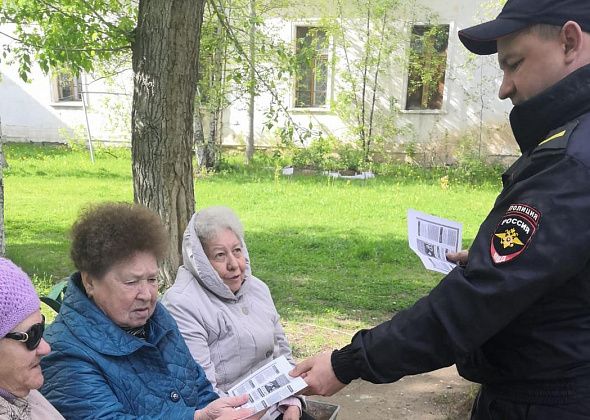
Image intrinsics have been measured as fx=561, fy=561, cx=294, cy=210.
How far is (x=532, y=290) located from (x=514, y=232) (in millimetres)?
147

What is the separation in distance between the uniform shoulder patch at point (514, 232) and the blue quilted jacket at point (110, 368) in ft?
4.21

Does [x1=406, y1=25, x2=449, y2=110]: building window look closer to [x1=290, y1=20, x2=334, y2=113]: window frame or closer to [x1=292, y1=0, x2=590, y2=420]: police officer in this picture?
[x1=290, y1=20, x2=334, y2=113]: window frame

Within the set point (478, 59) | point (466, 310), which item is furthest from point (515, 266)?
point (478, 59)

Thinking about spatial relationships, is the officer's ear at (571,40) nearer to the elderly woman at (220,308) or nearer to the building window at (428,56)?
the elderly woman at (220,308)

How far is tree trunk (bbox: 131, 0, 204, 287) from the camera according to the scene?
166 inches

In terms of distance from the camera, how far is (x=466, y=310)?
1477 mm

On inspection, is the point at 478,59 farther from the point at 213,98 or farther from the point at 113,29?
the point at 113,29

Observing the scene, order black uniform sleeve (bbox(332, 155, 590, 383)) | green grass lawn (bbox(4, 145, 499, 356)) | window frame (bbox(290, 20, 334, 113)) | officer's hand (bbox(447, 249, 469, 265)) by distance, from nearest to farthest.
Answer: black uniform sleeve (bbox(332, 155, 590, 383)) < officer's hand (bbox(447, 249, 469, 265)) < green grass lawn (bbox(4, 145, 499, 356)) < window frame (bbox(290, 20, 334, 113))

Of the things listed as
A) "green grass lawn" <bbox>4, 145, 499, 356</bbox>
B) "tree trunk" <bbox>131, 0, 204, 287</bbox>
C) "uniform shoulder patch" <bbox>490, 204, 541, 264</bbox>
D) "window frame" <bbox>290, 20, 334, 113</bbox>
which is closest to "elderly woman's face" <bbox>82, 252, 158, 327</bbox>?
"green grass lawn" <bbox>4, 145, 499, 356</bbox>

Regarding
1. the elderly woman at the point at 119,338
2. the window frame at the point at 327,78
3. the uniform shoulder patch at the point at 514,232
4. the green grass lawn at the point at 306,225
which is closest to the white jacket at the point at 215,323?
the elderly woman at the point at 119,338

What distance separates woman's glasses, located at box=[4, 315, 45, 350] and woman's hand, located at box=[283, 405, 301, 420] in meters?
1.20

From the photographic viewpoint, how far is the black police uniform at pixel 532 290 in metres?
1.34

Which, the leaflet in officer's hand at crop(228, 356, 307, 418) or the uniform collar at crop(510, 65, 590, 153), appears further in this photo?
the leaflet in officer's hand at crop(228, 356, 307, 418)

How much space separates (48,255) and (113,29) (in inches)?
124
